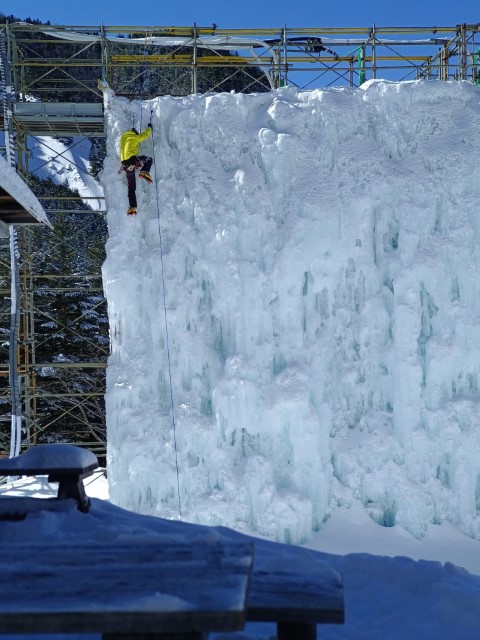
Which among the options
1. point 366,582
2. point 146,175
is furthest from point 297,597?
point 146,175

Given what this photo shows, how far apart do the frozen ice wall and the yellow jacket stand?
0.17 m

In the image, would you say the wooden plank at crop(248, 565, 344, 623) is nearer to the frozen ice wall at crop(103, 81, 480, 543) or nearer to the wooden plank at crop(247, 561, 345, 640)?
the wooden plank at crop(247, 561, 345, 640)

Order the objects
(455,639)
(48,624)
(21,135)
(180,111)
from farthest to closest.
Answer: (21,135) → (180,111) → (455,639) → (48,624)

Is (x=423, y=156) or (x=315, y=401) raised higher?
(x=423, y=156)

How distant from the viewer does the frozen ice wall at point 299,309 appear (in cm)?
576

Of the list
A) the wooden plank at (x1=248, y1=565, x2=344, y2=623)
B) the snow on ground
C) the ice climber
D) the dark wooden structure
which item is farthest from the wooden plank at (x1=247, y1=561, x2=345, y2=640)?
the ice climber

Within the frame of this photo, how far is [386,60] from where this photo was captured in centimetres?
792

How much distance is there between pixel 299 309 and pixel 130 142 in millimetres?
2301

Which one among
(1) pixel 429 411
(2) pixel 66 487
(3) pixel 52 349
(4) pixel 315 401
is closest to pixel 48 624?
(2) pixel 66 487

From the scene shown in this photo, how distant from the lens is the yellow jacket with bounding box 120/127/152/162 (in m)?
6.06

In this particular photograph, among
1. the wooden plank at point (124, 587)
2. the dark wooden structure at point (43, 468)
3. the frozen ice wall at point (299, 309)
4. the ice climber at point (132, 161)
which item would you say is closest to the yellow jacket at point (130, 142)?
the ice climber at point (132, 161)

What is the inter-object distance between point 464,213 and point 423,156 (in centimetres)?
70

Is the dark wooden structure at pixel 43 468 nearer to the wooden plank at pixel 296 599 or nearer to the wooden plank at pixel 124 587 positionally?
the wooden plank at pixel 124 587

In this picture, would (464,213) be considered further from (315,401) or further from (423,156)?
(315,401)
